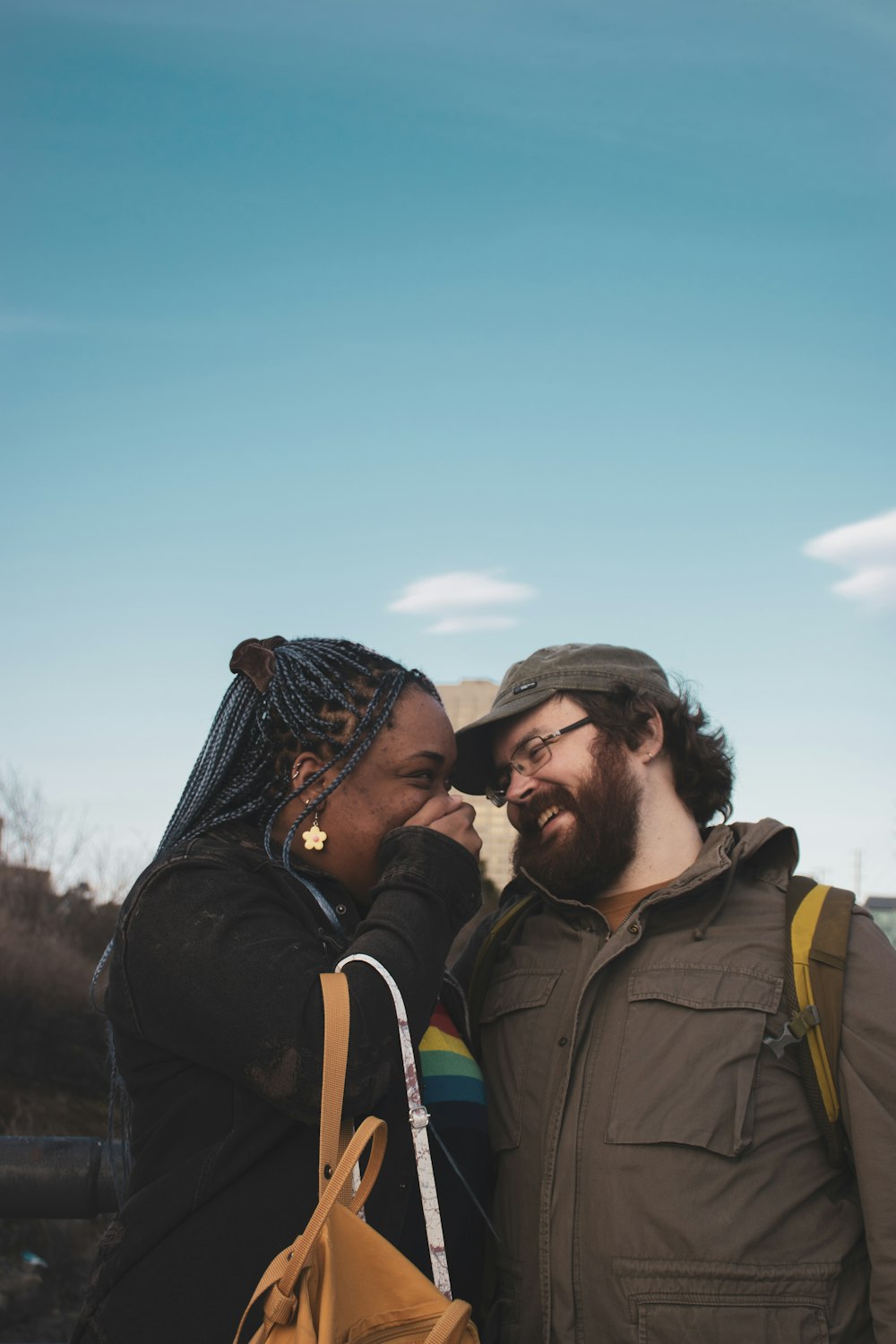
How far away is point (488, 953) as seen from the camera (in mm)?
3432

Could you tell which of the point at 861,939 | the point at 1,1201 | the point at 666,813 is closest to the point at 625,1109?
the point at 861,939

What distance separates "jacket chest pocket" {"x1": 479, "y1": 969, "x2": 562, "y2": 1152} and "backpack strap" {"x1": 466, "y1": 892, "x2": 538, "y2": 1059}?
0.09ft

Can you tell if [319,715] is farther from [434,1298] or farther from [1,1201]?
[1,1201]

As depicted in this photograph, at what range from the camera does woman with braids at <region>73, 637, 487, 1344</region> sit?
231cm

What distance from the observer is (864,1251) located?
2.67 meters

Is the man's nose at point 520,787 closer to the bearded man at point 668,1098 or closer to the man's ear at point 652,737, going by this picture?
the bearded man at point 668,1098

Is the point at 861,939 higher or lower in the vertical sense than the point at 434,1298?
higher

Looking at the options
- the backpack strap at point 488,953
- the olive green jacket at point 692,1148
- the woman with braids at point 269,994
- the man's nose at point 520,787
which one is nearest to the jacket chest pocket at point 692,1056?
the olive green jacket at point 692,1148

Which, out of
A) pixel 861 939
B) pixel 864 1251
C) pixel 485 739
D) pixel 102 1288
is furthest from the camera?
pixel 485 739

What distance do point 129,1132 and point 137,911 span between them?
2.05 feet

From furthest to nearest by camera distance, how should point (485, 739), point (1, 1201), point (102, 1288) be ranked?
point (485, 739) → point (1, 1201) → point (102, 1288)

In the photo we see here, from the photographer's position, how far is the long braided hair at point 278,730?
2.95 m

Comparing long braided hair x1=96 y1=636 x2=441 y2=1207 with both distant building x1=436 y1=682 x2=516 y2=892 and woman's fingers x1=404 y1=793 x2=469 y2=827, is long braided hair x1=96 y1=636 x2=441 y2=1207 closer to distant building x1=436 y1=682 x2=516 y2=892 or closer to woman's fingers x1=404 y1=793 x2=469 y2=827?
woman's fingers x1=404 y1=793 x2=469 y2=827

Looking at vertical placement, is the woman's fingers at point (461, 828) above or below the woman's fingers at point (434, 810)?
below
